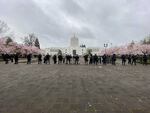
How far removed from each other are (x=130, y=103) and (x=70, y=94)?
301 centimetres

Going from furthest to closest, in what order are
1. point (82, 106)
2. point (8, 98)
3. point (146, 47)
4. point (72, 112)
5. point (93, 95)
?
1. point (146, 47)
2. point (93, 95)
3. point (8, 98)
4. point (82, 106)
5. point (72, 112)

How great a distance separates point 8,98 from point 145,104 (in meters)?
5.09

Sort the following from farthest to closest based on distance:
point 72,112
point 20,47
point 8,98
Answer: point 20,47
point 8,98
point 72,112

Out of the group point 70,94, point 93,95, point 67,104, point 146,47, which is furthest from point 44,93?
point 146,47

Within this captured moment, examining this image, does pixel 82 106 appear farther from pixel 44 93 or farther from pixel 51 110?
pixel 44 93

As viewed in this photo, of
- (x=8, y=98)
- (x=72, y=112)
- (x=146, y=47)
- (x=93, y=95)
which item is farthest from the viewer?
(x=146, y=47)

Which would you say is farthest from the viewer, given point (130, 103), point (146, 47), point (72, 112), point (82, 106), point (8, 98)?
point (146, 47)

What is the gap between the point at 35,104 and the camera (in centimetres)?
1088

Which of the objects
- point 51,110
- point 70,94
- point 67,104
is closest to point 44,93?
point 70,94

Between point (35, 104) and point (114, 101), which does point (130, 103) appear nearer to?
point (114, 101)

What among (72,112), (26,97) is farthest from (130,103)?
(26,97)

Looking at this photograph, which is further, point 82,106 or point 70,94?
point 70,94

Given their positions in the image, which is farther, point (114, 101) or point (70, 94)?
point (70, 94)

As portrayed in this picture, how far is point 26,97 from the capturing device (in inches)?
493
